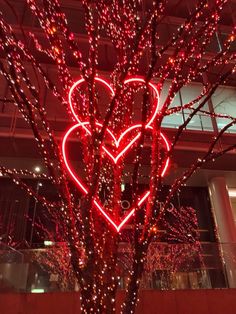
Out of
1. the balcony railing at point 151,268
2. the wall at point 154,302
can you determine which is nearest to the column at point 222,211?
the balcony railing at point 151,268

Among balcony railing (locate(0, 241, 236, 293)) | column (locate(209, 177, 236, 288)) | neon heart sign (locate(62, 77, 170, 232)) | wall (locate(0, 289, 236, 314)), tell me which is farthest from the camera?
column (locate(209, 177, 236, 288))

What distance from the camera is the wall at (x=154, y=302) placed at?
5.02 metres

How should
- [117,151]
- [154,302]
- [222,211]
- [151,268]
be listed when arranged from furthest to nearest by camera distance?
1. [222,211]
2. [151,268]
3. [154,302]
4. [117,151]

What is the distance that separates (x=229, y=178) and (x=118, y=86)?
9.52m

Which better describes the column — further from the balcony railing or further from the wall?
the wall

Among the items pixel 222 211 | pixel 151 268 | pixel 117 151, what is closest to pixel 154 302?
pixel 151 268

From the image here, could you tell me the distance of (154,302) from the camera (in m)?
5.36

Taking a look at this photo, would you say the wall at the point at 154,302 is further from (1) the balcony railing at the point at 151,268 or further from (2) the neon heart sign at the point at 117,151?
(2) the neon heart sign at the point at 117,151

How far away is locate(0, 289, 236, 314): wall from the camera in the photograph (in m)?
5.02

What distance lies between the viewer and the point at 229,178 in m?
11.1

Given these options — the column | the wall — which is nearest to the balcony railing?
the wall

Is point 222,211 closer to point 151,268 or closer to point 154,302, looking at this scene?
point 151,268

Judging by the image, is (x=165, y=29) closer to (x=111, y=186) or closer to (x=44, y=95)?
(x=44, y=95)

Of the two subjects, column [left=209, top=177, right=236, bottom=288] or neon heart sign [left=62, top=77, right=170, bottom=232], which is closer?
neon heart sign [left=62, top=77, right=170, bottom=232]
